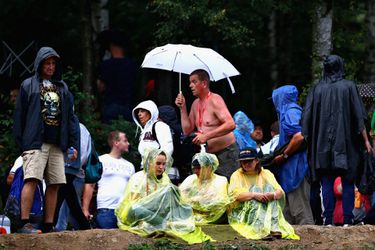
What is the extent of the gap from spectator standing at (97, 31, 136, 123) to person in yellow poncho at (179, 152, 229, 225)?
499 cm

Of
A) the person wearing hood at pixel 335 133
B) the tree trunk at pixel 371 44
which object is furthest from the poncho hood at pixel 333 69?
the tree trunk at pixel 371 44

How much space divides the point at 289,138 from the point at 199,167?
1526mm

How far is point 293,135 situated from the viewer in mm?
17453

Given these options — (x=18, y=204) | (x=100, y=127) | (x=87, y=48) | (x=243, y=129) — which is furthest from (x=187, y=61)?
(x=87, y=48)

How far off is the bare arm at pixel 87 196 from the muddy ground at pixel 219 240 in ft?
7.85

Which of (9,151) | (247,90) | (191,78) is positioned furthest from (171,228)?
(247,90)

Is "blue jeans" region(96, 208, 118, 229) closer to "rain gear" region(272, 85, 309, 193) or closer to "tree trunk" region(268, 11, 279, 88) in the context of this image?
"rain gear" region(272, 85, 309, 193)

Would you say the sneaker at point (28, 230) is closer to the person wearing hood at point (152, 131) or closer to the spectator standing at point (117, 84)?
the person wearing hood at point (152, 131)

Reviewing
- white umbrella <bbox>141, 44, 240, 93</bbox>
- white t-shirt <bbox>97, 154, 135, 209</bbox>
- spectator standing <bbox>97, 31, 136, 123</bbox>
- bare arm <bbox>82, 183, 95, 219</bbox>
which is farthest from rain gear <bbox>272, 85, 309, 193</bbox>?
spectator standing <bbox>97, 31, 136, 123</bbox>

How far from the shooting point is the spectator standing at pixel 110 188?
58.8 ft

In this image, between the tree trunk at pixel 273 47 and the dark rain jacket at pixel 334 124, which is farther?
the tree trunk at pixel 273 47

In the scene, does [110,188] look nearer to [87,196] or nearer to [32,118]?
[87,196]

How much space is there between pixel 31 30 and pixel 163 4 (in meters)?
3.59

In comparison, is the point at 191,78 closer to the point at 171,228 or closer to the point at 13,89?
the point at 171,228
